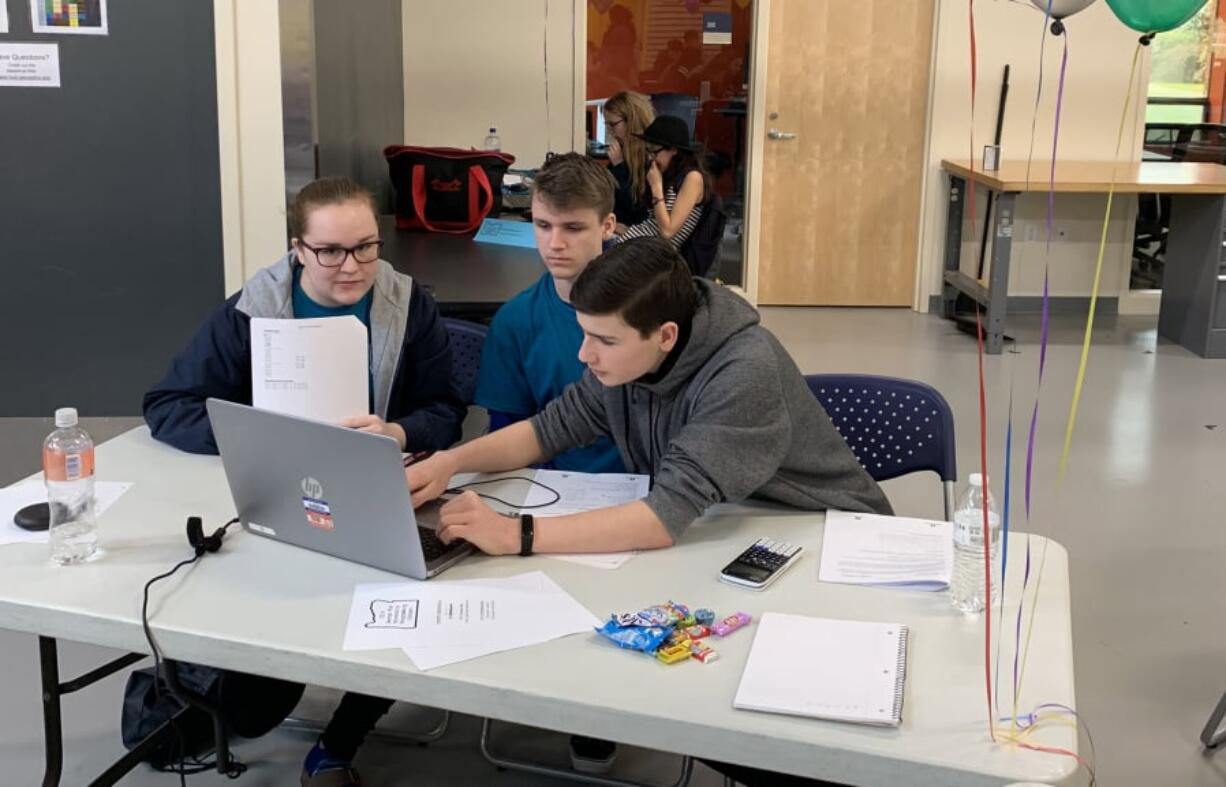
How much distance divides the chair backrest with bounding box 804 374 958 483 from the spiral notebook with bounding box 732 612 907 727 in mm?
875

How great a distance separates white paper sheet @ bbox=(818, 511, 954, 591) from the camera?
1746 mm

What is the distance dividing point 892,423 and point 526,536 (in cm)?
94

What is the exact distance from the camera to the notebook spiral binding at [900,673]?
4.53 feet

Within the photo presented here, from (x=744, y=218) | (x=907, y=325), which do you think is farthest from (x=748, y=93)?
(x=907, y=325)

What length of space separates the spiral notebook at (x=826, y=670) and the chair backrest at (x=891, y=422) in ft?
2.87

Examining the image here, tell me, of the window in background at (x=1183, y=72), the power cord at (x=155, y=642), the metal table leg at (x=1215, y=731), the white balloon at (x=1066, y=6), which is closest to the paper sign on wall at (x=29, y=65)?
the power cord at (x=155, y=642)

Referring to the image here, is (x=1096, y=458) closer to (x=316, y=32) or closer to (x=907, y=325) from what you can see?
(x=907, y=325)

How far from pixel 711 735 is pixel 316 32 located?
11.4 feet

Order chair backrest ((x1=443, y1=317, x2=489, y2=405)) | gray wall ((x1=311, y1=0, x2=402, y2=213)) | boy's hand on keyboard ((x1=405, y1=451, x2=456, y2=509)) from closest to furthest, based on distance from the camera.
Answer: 1. boy's hand on keyboard ((x1=405, y1=451, x2=456, y2=509))
2. chair backrest ((x1=443, y1=317, x2=489, y2=405))
3. gray wall ((x1=311, y1=0, x2=402, y2=213))

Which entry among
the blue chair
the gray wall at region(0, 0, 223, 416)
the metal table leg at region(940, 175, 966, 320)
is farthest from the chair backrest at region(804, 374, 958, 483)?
the metal table leg at region(940, 175, 966, 320)

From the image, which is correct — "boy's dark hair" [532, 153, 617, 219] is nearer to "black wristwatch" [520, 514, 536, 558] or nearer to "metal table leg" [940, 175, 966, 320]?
"black wristwatch" [520, 514, 536, 558]

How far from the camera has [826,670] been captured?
1.47m

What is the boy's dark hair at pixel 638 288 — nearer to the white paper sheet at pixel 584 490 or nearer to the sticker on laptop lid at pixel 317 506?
the white paper sheet at pixel 584 490

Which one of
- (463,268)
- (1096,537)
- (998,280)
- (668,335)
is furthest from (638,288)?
(998,280)
